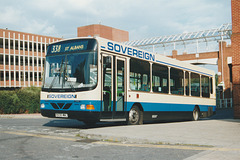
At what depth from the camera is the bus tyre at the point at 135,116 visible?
40.3 feet

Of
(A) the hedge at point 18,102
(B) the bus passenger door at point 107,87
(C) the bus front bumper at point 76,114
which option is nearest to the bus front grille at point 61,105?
(C) the bus front bumper at point 76,114

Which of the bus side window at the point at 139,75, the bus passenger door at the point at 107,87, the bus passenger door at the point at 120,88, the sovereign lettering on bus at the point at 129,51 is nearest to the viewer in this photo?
the bus passenger door at the point at 107,87

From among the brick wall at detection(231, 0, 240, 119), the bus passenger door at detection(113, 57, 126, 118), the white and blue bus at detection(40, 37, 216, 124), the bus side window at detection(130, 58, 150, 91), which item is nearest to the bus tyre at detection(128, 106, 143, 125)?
the white and blue bus at detection(40, 37, 216, 124)

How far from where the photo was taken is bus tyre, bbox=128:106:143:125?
40.3ft

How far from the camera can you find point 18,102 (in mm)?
26359

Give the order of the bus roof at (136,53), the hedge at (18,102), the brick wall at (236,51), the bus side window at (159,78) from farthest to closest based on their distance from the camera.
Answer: the hedge at (18,102) → the brick wall at (236,51) → the bus side window at (159,78) → the bus roof at (136,53)

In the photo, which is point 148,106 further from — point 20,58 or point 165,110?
point 20,58

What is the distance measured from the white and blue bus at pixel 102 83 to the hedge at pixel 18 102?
15.5m

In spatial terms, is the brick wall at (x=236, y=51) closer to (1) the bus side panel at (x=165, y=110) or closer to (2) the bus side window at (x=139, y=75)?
(1) the bus side panel at (x=165, y=110)

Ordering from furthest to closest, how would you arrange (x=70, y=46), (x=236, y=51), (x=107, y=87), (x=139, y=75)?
(x=236, y=51) → (x=139, y=75) → (x=70, y=46) → (x=107, y=87)

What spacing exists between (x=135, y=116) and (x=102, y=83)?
2710 mm

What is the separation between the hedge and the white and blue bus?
15494 millimetres

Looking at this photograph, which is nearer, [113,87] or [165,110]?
[113,87]

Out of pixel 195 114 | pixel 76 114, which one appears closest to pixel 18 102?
pixel 195 114
